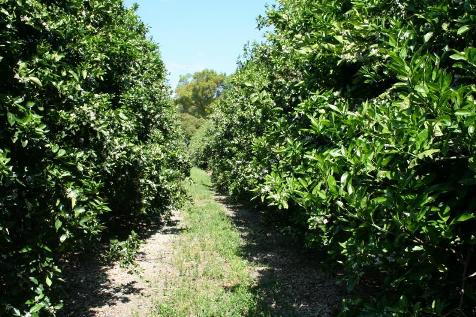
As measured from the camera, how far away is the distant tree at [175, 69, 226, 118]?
308 feet

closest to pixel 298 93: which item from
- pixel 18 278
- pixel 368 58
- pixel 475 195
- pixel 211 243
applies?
pixel 368 58

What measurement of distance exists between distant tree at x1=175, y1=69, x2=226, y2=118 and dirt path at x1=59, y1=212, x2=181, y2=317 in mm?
83345

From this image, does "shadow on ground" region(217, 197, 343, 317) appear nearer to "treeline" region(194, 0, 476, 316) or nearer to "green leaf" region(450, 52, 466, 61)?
"treeline" region(194, 0, 476, 316)

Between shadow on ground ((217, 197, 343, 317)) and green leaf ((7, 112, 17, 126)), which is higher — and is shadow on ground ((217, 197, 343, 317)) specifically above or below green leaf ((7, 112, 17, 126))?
below

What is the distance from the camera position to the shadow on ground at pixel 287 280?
8047mm

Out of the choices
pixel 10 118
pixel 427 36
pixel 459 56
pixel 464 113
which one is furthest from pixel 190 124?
pixel 464 113

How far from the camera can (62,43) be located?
20.1 ft

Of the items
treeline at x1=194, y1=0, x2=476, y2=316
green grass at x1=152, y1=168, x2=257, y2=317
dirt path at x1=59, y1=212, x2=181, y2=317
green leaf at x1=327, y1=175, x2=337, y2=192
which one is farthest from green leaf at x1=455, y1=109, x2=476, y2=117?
dirt path at x1=59, y1=212, x2=181, y2=317

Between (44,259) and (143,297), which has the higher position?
(44,259)

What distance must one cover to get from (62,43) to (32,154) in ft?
6.87

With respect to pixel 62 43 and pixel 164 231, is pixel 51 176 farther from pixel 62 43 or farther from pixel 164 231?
pixel 164 231

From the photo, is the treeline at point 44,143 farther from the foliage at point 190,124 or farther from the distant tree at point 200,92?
the distant tree at point 200,92

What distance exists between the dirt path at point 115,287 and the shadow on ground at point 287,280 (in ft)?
8.06

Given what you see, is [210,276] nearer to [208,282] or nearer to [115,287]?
[208,282]
